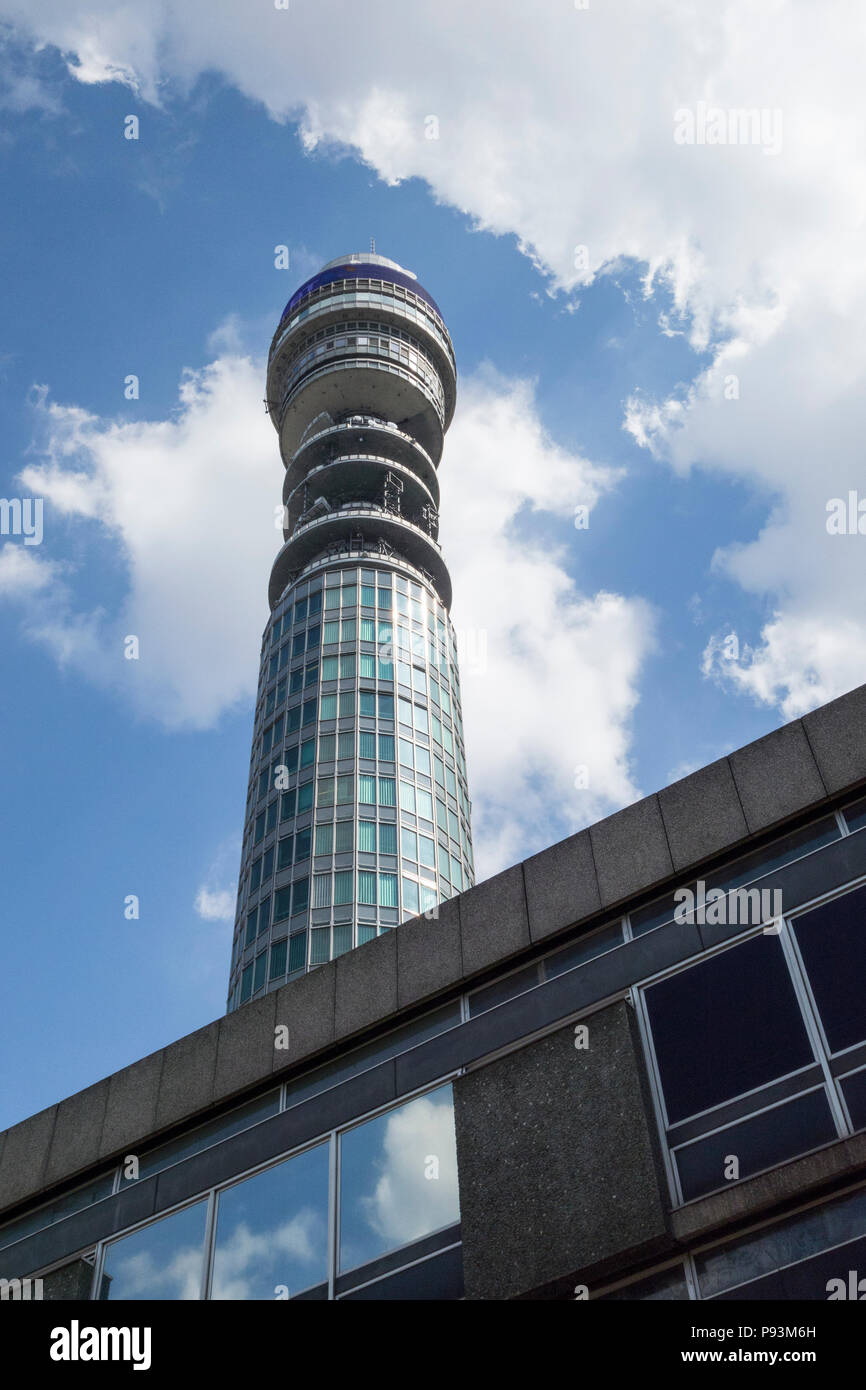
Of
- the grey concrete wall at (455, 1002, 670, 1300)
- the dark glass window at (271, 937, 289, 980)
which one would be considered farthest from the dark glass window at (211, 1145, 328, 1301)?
the dark glass window at (271, 937, 289, 980)

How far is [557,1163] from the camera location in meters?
13.6

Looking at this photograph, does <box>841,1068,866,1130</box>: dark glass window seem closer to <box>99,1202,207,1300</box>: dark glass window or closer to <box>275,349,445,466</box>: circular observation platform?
<box>99,1202,207,1300</box>: dark glass window

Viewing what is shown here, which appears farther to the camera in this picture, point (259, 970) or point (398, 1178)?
point (259, 970)

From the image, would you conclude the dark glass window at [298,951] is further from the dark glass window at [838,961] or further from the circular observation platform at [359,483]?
the dark glass window at [838,961]

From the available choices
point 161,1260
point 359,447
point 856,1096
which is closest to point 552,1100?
point 856,1096

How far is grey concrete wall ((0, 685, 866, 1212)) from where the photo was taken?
1503 centimetres

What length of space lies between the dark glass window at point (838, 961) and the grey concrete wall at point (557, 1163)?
6.75 feet

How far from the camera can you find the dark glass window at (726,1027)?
13.2 meters

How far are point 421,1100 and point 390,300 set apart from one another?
96.1m

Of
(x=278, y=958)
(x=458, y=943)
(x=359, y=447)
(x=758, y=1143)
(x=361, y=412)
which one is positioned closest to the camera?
(x=758, y=1143)

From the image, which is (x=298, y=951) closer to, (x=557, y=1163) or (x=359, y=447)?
(x=359, y=447)

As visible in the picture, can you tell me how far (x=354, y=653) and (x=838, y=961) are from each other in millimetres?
70688

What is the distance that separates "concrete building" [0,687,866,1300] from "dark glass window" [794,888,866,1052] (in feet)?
0.09
